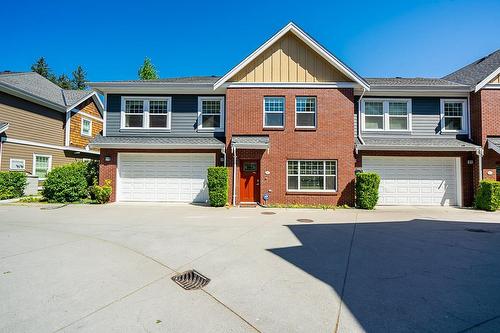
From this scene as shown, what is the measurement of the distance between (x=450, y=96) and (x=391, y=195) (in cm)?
649

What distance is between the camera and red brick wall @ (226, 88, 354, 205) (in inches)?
546

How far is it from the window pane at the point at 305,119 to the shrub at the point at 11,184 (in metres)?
16.1

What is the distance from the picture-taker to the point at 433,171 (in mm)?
14398

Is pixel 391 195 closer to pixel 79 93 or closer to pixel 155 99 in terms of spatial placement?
pixel 155 99

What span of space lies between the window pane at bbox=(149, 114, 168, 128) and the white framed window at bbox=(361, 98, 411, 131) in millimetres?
11291

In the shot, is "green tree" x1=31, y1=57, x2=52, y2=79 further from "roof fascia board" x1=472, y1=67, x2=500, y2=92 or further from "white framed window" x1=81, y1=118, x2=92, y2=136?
"roof fascia board" x1=472, y1=67, x2=500, y2=92

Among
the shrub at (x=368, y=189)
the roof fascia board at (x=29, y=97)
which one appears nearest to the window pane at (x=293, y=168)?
the shrub at (x=368, y=189)

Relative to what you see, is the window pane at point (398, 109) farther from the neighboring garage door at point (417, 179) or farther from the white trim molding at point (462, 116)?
the neighboring garage door at point (417, 179)

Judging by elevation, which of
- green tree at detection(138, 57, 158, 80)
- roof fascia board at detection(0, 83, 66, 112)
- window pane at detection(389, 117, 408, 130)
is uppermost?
green tree at detection(138, 57, 158, 80)

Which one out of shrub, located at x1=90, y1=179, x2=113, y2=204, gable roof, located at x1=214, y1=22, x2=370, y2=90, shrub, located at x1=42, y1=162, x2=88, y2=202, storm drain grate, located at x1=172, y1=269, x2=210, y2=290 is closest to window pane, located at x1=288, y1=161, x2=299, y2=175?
gable roof, located at x1=214, y1=22, x2=370, y2=90

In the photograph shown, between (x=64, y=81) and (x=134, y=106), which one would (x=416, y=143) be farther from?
(x=64, y=81)

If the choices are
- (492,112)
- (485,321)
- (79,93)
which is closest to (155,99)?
(79,93)

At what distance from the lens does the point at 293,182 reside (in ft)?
46.2

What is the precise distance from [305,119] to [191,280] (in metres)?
11.5
